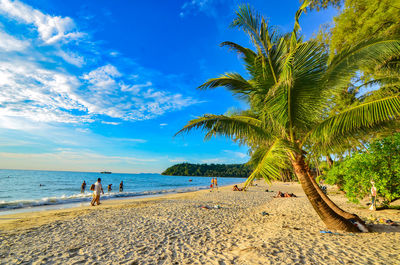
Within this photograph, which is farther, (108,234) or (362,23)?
(362,23)

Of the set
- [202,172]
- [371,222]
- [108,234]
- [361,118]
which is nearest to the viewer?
[361,118]

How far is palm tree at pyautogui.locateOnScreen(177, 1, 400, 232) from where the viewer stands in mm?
3986

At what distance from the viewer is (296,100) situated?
4.68 m

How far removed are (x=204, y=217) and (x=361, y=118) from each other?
23.3 ft

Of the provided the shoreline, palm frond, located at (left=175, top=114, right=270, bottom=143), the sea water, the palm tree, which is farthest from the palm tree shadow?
the sea water

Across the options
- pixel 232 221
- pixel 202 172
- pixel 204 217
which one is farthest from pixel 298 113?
pixel 202 172

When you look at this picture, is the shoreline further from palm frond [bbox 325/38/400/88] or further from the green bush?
the green bush

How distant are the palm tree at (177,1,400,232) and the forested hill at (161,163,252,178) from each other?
130 m

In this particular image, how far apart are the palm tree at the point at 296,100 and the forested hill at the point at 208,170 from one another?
426 ft

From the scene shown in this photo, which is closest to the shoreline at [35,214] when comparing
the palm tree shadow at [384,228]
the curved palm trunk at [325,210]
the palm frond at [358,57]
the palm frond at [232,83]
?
the palm frond at [232,83]

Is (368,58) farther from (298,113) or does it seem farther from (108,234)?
(108,234)

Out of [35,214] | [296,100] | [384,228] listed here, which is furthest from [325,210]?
[35,214]

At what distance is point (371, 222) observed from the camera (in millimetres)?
6703

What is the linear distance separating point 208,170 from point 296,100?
14477 centimetres
